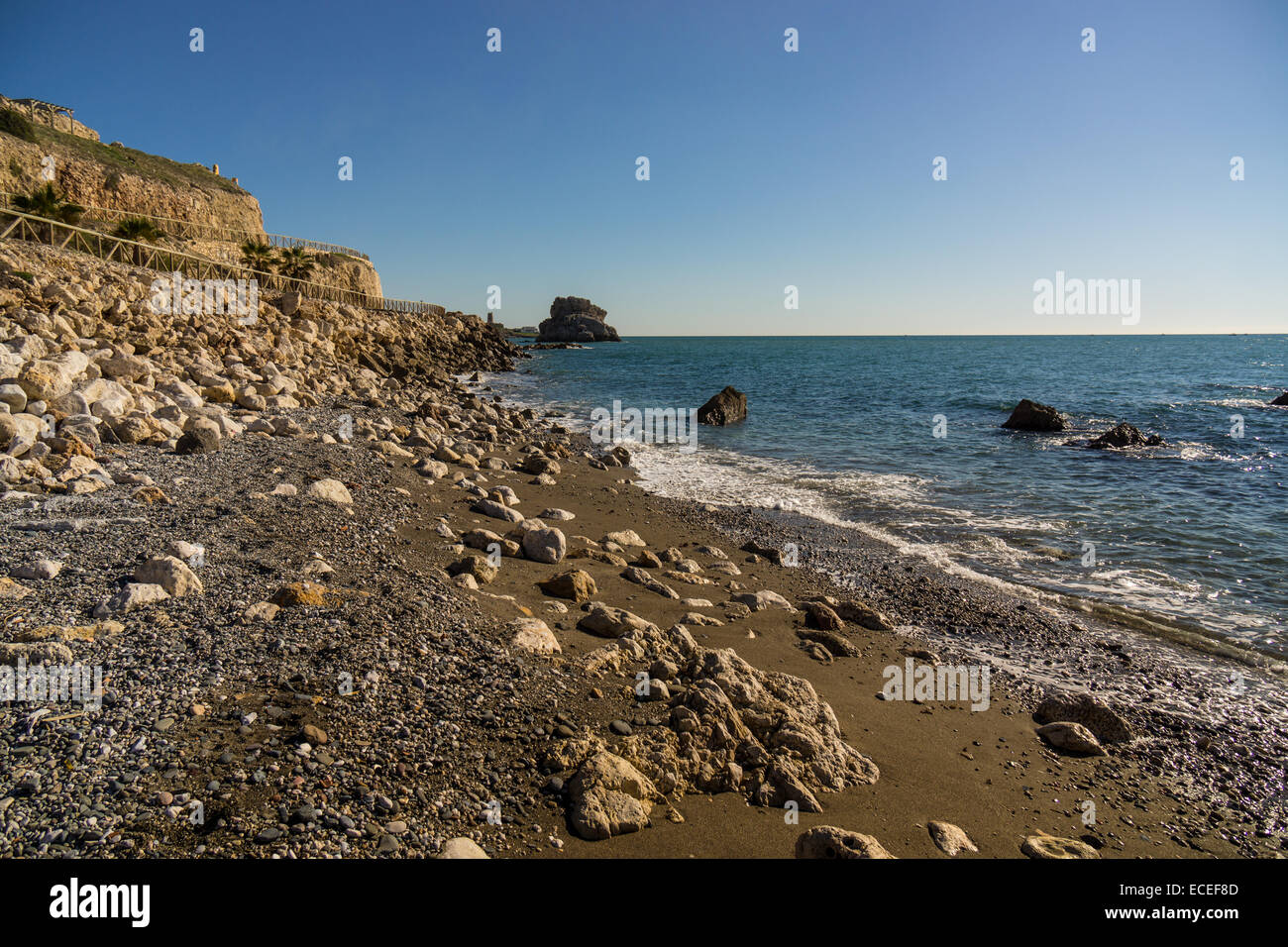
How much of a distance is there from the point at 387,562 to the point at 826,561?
23.7 feet

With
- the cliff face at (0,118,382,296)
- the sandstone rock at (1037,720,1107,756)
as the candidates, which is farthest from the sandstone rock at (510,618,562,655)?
the cliff face at (0,118,382,296)

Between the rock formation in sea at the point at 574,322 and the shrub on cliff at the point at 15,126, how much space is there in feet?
375

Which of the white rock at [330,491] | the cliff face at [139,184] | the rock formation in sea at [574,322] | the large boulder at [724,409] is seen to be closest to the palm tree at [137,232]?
the cliff face at [139,184]

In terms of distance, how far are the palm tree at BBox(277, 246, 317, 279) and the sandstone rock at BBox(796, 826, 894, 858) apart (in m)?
43.9

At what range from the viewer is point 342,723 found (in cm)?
420

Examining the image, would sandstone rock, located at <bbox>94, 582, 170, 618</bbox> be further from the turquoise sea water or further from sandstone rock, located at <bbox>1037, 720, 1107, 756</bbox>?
the turquoise sea water

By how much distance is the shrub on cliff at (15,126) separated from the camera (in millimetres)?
33556

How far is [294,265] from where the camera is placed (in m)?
40.3

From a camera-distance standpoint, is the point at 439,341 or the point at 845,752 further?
the point at 439,341

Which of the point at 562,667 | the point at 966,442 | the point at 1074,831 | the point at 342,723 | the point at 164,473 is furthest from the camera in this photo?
the point at 966,442

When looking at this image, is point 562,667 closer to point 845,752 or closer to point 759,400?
point 845,752

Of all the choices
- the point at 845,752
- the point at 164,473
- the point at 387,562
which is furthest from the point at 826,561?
the point at 164,473

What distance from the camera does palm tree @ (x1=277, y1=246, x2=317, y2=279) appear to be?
3950cm

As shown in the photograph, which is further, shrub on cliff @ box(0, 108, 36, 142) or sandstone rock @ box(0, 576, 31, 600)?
shrub on cliff @ box(0, 108, 36, 142)
